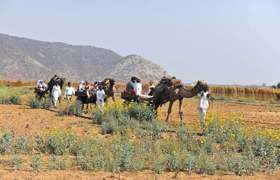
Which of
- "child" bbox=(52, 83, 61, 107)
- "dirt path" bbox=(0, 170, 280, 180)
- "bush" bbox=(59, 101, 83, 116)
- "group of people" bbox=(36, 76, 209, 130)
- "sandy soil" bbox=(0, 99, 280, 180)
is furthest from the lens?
"child" bbox=(52, 83, 61, 107)

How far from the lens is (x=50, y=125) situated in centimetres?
1833

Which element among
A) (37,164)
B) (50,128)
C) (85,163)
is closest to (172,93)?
(50,128)

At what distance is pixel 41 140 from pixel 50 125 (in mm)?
5212

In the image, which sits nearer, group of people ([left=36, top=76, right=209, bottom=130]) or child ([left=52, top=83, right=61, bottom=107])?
group of people ([left=36, top=76, right=209, bottom=130])

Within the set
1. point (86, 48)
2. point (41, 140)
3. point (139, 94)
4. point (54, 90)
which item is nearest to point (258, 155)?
point (41, 140)

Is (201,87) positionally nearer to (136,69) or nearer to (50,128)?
(50,128)

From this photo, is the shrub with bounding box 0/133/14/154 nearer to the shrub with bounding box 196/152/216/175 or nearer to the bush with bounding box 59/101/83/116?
the shrub with bounding box 196/152/216/175

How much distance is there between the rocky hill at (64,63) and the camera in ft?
445

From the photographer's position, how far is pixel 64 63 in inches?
6122

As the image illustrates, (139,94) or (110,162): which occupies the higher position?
(139,94)

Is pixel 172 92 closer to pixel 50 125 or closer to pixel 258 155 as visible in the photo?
pixel 50 125

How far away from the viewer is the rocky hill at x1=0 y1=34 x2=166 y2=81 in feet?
445

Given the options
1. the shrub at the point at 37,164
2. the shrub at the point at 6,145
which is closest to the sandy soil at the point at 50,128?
the shrub at the point at 37,164

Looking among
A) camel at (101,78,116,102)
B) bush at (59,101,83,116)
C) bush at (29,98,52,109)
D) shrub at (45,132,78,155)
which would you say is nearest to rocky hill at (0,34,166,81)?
bush at (29,98,52,109)
